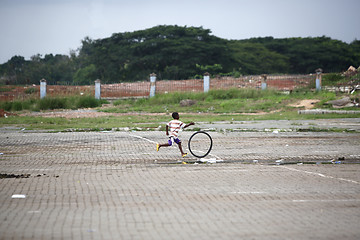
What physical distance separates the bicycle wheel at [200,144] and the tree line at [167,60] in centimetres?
4612

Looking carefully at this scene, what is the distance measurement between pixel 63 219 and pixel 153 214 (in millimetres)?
1317

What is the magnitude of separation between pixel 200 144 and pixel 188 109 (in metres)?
17.2

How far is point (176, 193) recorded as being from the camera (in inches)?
322

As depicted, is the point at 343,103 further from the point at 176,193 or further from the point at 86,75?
the point at 86,75

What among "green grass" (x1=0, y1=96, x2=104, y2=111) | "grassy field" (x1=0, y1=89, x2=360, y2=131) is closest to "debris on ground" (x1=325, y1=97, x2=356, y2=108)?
"grassy field" (x1=0, y1=89, x2=360, y2=131)

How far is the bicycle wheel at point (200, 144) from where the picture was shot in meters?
12.7

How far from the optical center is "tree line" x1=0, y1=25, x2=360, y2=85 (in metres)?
66.1

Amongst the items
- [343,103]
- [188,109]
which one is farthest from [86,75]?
[343,103]

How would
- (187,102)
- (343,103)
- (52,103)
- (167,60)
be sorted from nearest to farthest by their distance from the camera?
(343,103)
(187,102)
(52,103)
(167,60)

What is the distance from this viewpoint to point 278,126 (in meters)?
20.8

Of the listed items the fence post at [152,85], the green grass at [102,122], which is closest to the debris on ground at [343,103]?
the green grass at [102,122]

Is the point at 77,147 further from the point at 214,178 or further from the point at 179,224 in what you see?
the point at 179,224

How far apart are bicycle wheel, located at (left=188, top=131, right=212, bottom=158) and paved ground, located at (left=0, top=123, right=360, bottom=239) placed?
350mm

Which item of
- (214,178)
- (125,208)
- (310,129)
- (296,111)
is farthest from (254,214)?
(296,111)
